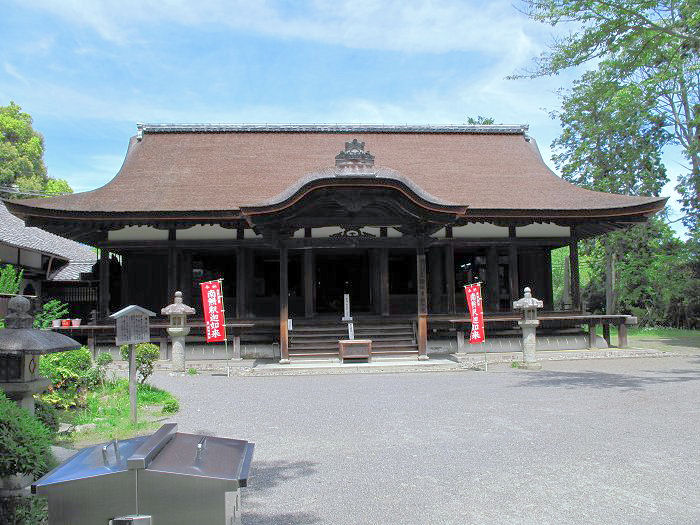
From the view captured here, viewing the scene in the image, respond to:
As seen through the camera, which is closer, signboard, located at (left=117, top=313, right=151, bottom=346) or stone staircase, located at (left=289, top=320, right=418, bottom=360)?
signboard, located at (left=117, top=313, right=151, bottom=346)

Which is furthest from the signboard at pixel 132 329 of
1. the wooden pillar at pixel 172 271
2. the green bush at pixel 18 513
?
the wooden pillar at pixel 172 271

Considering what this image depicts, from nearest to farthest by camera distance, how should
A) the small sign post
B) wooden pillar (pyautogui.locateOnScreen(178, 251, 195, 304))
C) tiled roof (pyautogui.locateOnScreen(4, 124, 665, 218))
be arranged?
the small sign post → tiled roof (pyautogui.locateOnScreen(4, 124, 665, 218)) → wooden pillar (pyautogui.locateOnScreen(178, 251, 195, 304))

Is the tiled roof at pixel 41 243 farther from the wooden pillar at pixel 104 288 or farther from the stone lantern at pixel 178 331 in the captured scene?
the stone lantern at pixel 178 331

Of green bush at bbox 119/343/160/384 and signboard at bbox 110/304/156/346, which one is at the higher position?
signboard at bbox 110/304/156/346

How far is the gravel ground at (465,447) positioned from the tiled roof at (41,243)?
10048mm

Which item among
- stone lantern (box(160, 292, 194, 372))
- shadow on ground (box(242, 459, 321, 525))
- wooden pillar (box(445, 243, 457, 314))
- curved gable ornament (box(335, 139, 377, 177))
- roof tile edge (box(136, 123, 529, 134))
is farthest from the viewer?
roof tile edge (box(136, 123, 529, 134))

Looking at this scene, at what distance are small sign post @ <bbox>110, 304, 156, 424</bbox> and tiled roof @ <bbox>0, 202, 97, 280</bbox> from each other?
11.0 m

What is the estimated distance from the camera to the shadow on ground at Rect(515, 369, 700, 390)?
9.43 meters

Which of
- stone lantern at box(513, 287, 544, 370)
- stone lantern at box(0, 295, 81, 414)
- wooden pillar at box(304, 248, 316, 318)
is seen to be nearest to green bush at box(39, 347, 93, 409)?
stone lantern at box(0, 295, 81, 414)

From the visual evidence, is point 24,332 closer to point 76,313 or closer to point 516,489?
point 516,489

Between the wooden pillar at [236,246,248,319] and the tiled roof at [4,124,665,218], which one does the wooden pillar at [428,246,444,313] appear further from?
the wooden pillar at [236,246,248,319]

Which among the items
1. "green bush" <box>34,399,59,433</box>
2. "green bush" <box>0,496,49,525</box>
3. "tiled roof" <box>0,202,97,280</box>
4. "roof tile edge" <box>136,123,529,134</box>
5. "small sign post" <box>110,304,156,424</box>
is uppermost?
"roof tile edge" <box>136,123,529,134</box>

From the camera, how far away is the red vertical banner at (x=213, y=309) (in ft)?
41.0

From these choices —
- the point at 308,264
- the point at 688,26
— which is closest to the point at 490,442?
the point at 688,26
